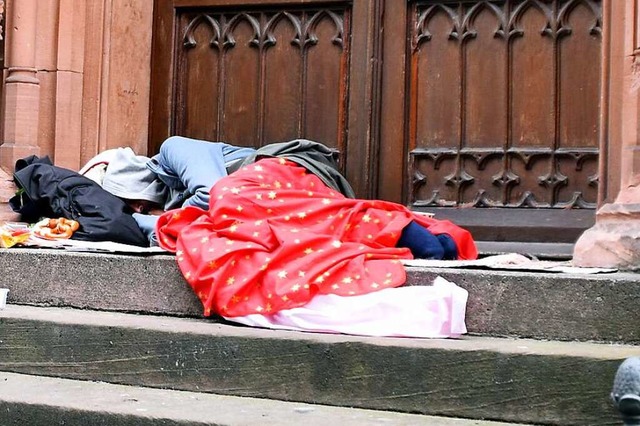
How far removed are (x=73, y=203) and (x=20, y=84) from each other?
0.89 m

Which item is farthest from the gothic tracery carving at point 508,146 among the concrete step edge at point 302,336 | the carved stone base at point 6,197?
the carved stone base at point 6,197

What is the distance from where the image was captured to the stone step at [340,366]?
9.73 feet

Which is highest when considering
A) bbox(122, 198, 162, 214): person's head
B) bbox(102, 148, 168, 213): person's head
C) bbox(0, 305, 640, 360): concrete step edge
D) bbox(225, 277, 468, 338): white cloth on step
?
bbox(102, 148, 168, 213): person's head

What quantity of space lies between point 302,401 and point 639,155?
1653 millimetres

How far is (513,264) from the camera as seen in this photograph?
146 inches

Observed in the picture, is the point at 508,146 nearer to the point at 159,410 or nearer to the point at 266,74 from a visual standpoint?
the point at 266,74

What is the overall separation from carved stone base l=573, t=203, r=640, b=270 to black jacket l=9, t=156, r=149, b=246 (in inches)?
81.4

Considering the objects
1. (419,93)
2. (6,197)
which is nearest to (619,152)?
(419,93)

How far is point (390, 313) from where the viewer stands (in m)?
3.46

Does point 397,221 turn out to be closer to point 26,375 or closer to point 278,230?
point 278,230

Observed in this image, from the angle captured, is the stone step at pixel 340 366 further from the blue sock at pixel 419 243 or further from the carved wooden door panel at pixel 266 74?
the carved wooden door panel at pixel 266 74

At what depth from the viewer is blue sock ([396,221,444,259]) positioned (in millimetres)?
4082

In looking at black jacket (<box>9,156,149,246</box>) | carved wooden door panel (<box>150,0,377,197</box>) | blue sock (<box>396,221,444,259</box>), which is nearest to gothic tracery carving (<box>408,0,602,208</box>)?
carved wooden door panel (<box>150,0,377,197</box>)

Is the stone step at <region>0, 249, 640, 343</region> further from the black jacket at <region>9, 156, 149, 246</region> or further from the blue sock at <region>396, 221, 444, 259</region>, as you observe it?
the black jacket at <region>9, 156, 149, 246</region>
